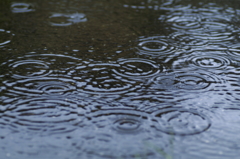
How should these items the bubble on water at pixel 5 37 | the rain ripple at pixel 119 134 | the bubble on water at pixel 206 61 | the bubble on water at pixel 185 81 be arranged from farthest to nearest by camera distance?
the bubble on water at pixel 5 37, the bubble on water at pixel 206 61, the bubble on water at pixel 185 81, the rain ripple at pixel 119 134

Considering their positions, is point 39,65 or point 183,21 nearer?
point 39,65

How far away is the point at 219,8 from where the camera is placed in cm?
451

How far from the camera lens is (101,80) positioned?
2.64 m

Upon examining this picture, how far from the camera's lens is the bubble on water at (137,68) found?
109 inches

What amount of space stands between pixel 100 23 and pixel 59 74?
135cm

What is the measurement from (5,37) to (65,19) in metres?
0.82

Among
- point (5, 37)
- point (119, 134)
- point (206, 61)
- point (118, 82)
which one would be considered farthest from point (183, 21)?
point (119, 134)

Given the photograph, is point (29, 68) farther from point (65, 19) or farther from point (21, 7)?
point (21, 7)

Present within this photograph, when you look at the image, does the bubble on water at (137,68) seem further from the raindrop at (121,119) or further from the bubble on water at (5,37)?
the bubble on water at (5,37)

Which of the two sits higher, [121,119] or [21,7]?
[21,7]

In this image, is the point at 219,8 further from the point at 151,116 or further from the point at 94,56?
the point at 151,116

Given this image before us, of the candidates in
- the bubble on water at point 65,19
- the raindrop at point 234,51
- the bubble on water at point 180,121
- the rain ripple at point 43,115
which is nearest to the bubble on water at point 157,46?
the raindrop at point 234,51

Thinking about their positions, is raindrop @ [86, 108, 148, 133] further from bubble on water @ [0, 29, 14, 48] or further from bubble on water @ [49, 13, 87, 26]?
bubble on water @ [49, 13, 87, 26]

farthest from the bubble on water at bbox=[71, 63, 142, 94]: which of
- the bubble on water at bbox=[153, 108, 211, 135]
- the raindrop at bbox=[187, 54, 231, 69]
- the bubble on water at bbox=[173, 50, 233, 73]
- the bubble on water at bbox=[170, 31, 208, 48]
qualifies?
the bubble on water at bbox=[170, 31, 208, 48]
